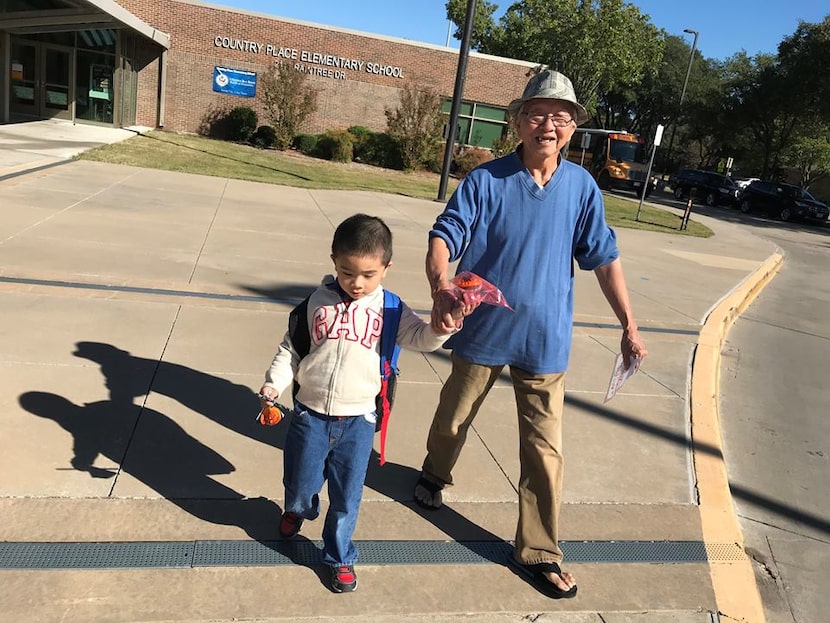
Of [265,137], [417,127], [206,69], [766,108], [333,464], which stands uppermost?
[766,108]

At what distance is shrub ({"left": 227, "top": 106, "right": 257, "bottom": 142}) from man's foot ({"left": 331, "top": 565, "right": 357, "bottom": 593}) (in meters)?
25.1

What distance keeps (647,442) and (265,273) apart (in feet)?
14.1

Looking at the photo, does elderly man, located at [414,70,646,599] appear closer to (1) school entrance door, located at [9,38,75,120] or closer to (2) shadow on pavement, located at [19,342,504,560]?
(2) shadow on pavement, located at [19,342,504,560]

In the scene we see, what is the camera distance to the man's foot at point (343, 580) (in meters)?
2.57

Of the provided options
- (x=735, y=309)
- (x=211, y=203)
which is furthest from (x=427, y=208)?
(x=735, y=309)

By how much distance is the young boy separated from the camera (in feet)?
7.89

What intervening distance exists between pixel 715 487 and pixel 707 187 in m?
32.4

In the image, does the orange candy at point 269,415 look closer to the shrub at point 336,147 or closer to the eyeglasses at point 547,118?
the eyeglasses at point 547,118

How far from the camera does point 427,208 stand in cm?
1502

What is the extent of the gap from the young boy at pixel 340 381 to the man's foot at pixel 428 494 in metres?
0.65

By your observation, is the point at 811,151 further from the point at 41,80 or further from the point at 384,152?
the point at 41,80

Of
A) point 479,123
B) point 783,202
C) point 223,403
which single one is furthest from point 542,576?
point 783,202

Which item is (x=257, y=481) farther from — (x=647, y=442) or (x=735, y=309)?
(x=735, y=309)

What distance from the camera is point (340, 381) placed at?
97.2 inches
